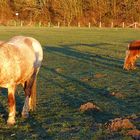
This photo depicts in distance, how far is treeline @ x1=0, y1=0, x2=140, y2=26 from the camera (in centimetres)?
7200

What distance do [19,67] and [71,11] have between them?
6371 centimetres

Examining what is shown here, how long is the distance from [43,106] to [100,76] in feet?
18.2

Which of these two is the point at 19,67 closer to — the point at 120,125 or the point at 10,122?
the point at 10,122

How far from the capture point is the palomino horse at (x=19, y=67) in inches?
347

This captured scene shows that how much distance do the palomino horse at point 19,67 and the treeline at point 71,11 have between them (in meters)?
61.6

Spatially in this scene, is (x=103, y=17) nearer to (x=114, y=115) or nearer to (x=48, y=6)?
(x=48, y=6)

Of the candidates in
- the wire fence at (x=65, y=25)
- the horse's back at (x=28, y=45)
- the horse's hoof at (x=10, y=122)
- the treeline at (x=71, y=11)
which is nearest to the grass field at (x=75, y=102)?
the horse's hoof at (x=10, y=122)

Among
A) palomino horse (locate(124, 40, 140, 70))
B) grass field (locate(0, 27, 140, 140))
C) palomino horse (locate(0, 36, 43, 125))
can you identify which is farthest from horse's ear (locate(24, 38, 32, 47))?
palomino horse (locate(124, 40, 140, 70))

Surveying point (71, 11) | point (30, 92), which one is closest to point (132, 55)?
point (30, 92)

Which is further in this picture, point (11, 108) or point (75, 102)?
point (75, 102)

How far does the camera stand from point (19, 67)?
9.08m

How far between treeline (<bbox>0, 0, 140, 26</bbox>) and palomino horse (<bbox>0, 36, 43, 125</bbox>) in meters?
61.6

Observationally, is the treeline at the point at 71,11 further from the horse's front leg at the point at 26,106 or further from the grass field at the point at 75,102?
the horse's front leg at the point at 26,106

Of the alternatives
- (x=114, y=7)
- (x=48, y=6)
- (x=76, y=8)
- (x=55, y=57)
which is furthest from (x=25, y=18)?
(x=55, y=57)
